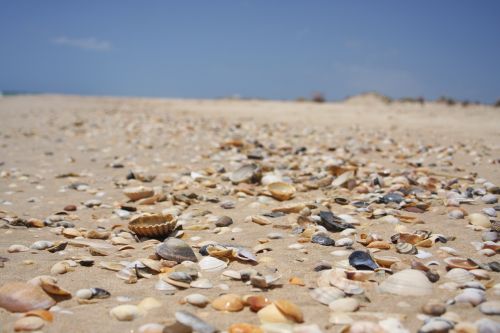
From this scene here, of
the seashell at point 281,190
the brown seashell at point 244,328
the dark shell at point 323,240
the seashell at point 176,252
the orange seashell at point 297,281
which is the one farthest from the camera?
the seashell at point 281,190

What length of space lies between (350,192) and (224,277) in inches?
88.6

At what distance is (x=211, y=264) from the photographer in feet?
8.19

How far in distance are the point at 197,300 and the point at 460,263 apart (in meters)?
1.40

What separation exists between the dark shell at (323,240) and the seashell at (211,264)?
0.67m

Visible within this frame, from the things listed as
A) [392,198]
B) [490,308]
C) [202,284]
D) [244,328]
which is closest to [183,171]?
[392,198]

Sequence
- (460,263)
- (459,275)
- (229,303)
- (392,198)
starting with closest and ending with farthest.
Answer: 1. (229,303)
2. (459,275)
3. (460,263)
4. (392,198)

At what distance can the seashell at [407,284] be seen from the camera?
2.08 metres

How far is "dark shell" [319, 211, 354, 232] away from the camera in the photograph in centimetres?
311

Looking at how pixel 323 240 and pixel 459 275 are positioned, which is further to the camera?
pixel 323 240

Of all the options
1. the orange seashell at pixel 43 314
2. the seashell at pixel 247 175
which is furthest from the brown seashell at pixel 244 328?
the seashell at pixel 247 175

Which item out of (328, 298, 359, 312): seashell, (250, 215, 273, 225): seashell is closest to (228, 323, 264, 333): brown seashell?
(328, 298, 359, 312): seashell

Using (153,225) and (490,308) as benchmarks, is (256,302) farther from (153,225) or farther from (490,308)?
(153,225)

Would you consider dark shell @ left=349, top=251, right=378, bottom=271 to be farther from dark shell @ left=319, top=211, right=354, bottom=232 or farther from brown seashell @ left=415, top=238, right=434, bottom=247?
dark shell @ left=319, top=211, right=354, bottom=232

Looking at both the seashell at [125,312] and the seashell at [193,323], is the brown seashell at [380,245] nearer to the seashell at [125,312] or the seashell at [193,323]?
the seashell at [193,323]
